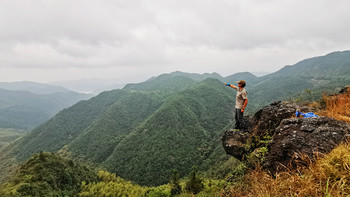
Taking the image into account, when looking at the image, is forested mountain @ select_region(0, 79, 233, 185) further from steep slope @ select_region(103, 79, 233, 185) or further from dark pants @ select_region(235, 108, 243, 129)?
dark pants @ select_region(235, 108, 243, 129)

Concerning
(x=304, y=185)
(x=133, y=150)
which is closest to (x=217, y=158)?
(x=133, y=150)

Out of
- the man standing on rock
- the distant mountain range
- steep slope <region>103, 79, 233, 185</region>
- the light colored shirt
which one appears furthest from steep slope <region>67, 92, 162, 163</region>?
the light colored shirt

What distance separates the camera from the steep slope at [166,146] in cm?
10434

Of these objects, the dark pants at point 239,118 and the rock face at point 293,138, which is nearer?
the rock face at point 293,138

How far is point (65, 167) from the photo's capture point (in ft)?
204

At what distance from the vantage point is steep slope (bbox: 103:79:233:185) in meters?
104

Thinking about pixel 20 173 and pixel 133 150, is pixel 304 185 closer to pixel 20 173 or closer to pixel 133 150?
pixel 20 173

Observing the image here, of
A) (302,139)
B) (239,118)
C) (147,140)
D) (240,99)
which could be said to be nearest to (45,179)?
(239,118)

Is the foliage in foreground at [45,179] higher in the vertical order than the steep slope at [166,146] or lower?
higher

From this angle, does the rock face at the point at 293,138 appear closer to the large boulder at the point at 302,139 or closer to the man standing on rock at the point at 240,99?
the large boulder at the point at 302,139

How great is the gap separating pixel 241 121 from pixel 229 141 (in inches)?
65.0

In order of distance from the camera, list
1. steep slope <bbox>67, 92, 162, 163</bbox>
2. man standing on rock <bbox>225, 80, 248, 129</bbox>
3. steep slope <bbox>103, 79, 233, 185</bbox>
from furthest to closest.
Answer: steep slope <bbox>67, 92, 162, 163</bbox> < steep slope <bbox>103, 79, 233, 185</bbox> < man standing on rock <bbox>225, 80, 248, 129</bbox>

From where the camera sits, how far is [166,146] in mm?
119375

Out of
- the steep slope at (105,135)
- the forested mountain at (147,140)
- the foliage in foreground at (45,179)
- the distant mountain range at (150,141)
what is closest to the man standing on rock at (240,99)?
the foliage in foreground at (45,179)
